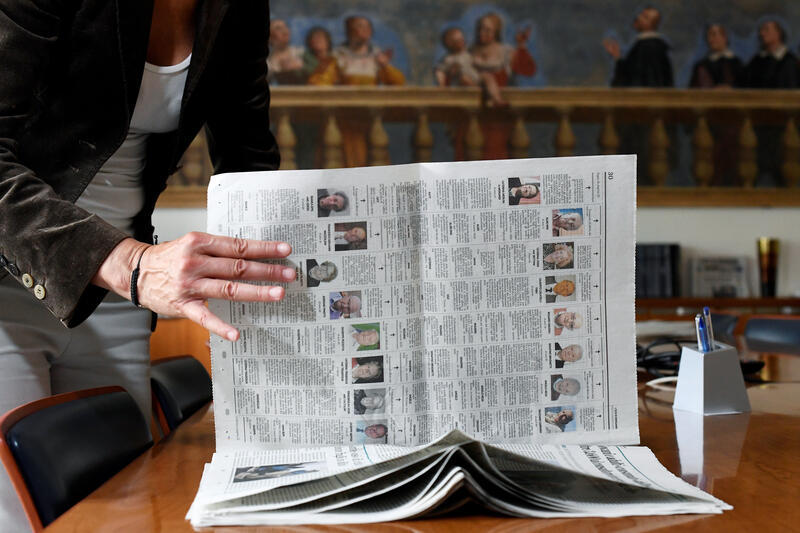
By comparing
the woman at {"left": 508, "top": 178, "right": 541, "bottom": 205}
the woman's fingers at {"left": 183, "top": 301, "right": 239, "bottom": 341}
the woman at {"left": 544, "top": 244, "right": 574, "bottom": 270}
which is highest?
the woman at {"left": 508, "top": 178, "right": 541, "bottom": 205}

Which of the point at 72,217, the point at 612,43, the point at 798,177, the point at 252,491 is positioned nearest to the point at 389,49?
the point at 612,43

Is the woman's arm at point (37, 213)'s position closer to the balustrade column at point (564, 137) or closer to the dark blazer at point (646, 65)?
the balustrade column at point (564, 137)

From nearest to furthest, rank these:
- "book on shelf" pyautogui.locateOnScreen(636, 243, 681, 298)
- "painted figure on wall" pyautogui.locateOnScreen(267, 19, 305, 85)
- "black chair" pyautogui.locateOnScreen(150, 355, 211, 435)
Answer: "black chair" pyautogui.locateOnScreen(150, 355, 211, 435)
"book on shelf" pyautogui.locateOnScreen(636, 243, 681, 298)
"painted figure on wall" pyautogui.locateOnScreen(267, 19, 305, 85)

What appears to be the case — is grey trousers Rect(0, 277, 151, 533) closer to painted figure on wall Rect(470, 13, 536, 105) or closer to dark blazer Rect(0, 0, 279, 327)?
dark blazer Rect(0, 0, 279, 327)

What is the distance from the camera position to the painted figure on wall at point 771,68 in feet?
17.0

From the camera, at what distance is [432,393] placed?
898 mm

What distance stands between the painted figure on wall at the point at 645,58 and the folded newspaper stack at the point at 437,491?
4769 millimetres

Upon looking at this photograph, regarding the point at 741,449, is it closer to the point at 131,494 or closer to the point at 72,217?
the point at 131,494

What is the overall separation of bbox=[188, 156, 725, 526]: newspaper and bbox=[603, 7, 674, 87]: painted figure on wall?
14.9ft

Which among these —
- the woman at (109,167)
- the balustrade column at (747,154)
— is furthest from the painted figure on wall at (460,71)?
the woman at (109,167)

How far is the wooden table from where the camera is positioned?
0.64 m

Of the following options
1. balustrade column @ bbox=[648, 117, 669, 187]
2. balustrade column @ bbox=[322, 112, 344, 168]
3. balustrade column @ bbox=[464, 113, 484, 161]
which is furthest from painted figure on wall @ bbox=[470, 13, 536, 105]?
balustrade column @ bbox=[322, 112, 344, 168]

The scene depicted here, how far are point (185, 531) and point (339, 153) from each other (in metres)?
4.59

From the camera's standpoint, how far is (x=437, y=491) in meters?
0.65
